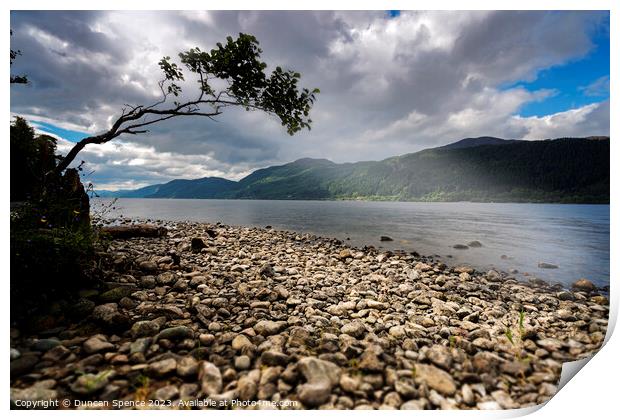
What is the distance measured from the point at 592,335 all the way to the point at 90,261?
951 cm

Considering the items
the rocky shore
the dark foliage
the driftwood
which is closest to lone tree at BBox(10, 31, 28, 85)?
the dark foliage

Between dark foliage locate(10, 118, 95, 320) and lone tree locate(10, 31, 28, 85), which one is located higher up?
lone tree locate(10, 31, 28, 85)

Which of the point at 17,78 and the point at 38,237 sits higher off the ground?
the point at 17,78

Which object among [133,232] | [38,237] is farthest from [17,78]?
[133,232]

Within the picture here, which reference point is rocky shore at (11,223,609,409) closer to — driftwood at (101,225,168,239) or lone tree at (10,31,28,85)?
lone tree at (10,31,28,85)

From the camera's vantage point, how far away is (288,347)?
3.69 metres

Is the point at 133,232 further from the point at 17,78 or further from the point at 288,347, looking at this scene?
the point at 288,347

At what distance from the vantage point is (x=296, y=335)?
4000 mm

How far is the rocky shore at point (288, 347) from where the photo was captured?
9.29ft

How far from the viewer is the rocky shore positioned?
2830 mm

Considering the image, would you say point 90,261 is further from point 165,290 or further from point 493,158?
point 493,158

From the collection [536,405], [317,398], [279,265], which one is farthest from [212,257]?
[536,405]

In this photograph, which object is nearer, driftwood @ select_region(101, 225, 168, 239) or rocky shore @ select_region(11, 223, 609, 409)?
rocky shore @ select_region(11, 223, 609, 409)

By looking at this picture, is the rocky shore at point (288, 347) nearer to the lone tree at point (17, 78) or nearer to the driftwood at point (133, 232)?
the lone tree at point (17, 78)
